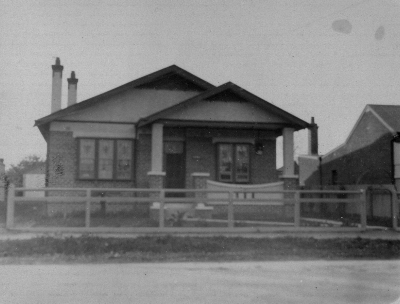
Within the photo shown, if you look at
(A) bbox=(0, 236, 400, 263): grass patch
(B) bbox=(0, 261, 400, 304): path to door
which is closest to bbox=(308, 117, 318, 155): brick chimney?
(A) bbox=(0, 236, 400, 263): grass patch

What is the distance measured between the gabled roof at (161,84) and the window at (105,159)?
54.8 inches

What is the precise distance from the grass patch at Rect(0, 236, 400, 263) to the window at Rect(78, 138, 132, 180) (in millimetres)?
7847

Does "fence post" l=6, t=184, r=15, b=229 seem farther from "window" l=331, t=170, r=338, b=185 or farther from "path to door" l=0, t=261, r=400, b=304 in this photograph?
"window" l=331, t=170, r=338, b=185

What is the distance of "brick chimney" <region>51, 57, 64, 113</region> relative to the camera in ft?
69.7

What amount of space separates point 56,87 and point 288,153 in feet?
36.6

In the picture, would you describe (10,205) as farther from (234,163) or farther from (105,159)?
(234,163)

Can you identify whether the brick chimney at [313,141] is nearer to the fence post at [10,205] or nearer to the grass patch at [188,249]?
the grass patch at [188,249]

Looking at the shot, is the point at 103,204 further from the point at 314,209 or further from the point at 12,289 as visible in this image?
the point at 314,209

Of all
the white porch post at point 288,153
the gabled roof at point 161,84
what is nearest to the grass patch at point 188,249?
the white porch post at point 288,153

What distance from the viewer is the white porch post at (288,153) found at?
1700 cm

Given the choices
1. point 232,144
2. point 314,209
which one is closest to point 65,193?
point 232,144

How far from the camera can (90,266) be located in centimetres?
812

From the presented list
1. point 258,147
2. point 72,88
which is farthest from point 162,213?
point 72,88

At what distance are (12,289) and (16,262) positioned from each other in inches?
82.3
